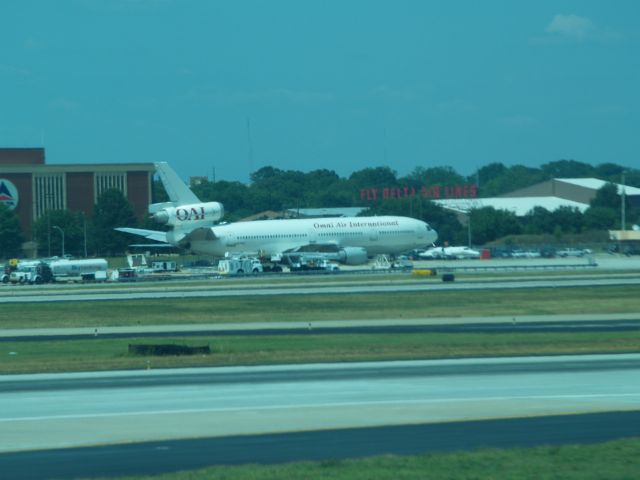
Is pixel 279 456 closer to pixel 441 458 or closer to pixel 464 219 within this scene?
pixel 441 458

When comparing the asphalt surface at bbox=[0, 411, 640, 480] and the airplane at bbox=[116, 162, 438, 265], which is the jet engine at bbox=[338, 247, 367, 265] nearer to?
the airplane at bbox=[116, 162, 438, 265]

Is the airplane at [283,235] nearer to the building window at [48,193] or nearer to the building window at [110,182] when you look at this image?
the building window at [110,182]

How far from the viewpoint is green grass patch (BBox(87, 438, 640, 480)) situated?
16.8 meters

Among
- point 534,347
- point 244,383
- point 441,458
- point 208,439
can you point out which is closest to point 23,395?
point 244,383

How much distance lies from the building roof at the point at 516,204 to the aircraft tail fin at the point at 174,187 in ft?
237

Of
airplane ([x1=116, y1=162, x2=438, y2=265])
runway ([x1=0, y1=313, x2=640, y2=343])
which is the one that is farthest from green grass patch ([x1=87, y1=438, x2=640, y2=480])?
airplane ([x1=116, y1=162, x2=438, y2=265])

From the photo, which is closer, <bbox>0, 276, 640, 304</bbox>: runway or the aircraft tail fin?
<bbox>0, 276, 640, 304</bbox>: runway

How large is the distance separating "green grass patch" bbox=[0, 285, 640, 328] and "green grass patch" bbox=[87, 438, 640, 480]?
34606mm

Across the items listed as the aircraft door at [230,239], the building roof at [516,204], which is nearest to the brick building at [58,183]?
the building roof at [516,204]

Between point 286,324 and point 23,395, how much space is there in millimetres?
23379

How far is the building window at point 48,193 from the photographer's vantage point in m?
151

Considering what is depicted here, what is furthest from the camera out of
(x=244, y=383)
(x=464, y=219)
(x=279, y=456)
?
(x=464, y=219)

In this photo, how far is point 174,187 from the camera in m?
105

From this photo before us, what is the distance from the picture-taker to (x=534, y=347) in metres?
37.0
